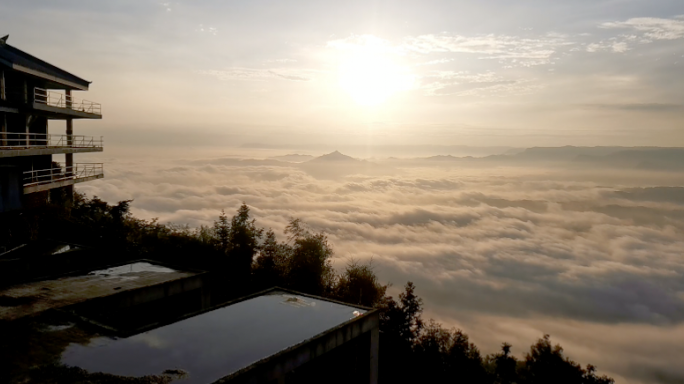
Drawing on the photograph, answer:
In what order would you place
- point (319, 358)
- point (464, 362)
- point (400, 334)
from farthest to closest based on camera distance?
point (464, 362) < point (400, 334) < point (319, 358)

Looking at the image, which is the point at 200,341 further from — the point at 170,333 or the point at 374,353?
the point at 374,353

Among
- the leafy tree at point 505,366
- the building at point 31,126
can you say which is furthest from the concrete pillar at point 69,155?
the leafy tree at point 505,366

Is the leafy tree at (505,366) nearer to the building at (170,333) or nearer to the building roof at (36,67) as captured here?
the building at (170,333)

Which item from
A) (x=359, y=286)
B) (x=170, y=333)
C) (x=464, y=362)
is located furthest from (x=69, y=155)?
Result: (x=464, y=362)

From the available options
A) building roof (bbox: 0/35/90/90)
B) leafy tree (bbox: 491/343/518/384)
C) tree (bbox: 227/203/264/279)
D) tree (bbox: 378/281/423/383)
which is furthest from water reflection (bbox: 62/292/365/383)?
building roof (bbox: 0/35/90/90)

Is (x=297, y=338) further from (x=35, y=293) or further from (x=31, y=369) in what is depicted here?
(x=35, y=293)

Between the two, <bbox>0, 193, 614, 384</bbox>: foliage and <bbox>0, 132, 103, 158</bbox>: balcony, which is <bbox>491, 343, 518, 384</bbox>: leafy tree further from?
<bbox>0, 132, 103, 158</bbox>: balcony
